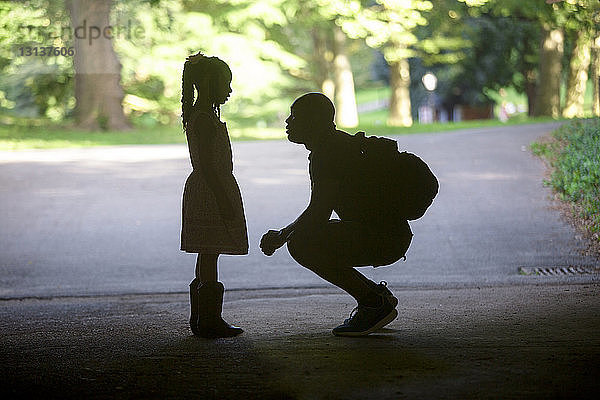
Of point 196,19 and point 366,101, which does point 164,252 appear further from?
point 366,101

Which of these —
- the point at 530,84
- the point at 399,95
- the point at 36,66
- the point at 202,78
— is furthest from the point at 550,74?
the point at 202,78

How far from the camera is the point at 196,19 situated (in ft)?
96.9

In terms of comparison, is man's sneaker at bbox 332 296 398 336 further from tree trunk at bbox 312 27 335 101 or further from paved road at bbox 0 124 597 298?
tree trunk at bbox 312 27 335 101

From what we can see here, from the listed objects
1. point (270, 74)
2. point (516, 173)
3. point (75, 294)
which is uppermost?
point (270, 74)

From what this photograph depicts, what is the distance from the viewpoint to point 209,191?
519 cm

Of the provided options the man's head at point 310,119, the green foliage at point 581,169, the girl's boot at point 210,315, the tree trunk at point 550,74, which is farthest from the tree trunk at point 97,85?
the man's head at point 310,119

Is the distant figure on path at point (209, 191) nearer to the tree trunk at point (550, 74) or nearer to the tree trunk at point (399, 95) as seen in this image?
the tree trunk at point (550, 74)

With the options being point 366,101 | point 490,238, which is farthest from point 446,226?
point 366,101

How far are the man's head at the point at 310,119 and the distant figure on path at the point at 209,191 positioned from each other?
44cm

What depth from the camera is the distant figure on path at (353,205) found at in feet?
16.1

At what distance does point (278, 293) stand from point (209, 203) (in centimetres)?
323

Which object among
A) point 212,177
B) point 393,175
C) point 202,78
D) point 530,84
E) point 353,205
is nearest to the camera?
point 393,175

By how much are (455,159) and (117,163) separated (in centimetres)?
568

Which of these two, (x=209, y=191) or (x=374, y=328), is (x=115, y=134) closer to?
(x=209, y=191)
